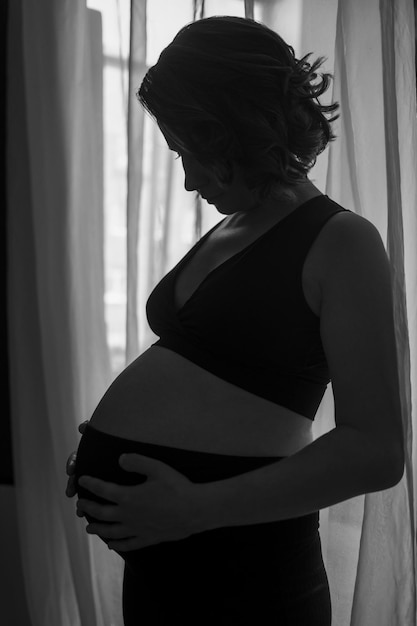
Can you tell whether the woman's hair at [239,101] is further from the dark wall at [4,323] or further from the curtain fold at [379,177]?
the dark wall at [4,323]

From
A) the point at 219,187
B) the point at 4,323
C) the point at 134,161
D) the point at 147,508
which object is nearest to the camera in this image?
the point at 147,508

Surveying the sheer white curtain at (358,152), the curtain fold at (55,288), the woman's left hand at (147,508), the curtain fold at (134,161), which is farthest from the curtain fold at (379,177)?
the woman's left hand at (147,508)

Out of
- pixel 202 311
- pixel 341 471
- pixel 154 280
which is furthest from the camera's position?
pixel 154 280

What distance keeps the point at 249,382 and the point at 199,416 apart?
0.08 m

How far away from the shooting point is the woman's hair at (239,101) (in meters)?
0.75

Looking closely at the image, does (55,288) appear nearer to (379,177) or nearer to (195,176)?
(195,176)

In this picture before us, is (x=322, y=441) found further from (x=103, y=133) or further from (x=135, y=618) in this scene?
(x=103, y=133)

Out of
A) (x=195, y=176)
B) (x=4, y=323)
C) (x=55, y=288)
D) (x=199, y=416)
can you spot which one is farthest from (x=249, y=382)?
(x=4, y=323)

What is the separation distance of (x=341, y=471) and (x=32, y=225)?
3.16ft

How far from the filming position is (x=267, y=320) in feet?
2.32

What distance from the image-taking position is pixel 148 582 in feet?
2.50

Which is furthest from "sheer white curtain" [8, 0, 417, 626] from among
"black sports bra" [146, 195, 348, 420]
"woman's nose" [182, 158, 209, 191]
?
"black sports bra" [146, 195, 348, 420]

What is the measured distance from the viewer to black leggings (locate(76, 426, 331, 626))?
72cm

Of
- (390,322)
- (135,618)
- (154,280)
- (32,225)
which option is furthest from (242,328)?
(32,225)
